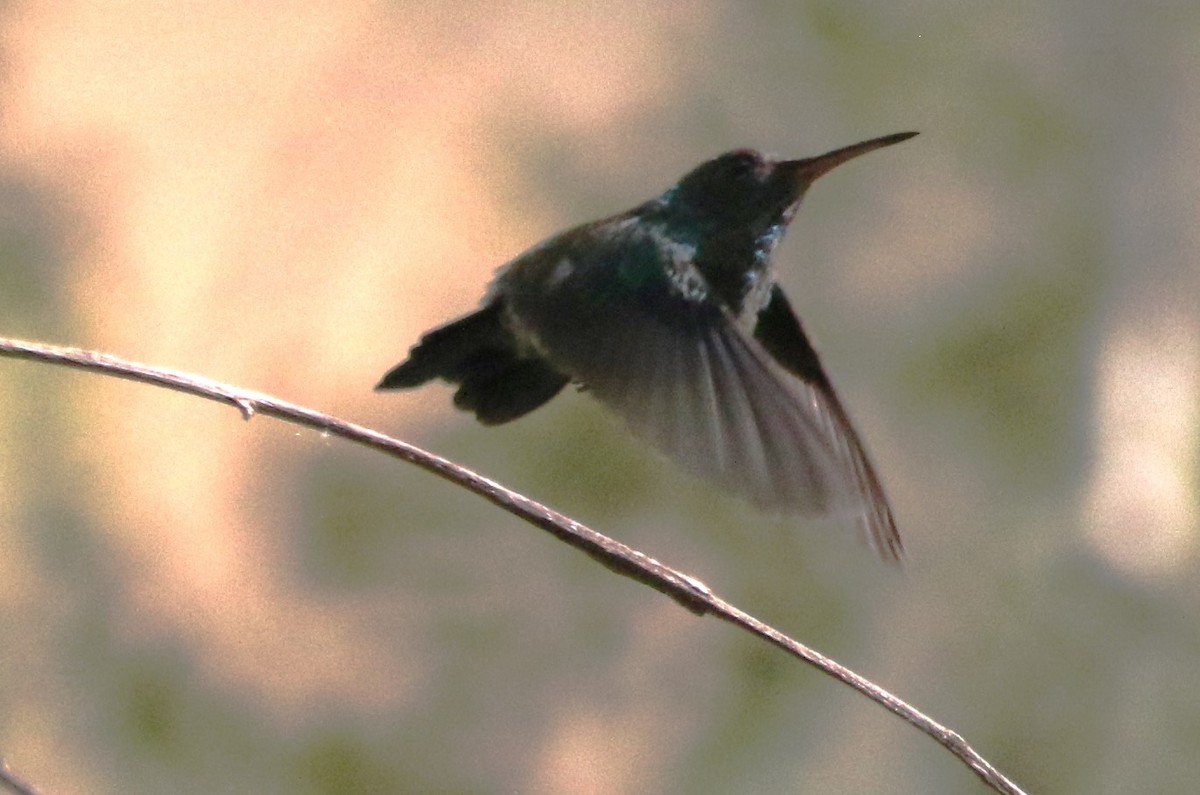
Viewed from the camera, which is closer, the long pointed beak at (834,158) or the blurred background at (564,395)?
the long pointed beak at (834,158)

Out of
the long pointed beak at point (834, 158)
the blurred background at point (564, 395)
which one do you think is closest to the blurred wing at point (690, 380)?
the long pointed beak at point (834, 158)

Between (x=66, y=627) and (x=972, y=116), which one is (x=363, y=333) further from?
(x=972, y=116)

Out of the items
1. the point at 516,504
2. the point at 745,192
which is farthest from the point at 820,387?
the point at 516,504

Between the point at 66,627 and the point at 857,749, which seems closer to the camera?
the point at 66,627

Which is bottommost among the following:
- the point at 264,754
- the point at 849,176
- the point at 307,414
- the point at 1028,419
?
the point at 264,754

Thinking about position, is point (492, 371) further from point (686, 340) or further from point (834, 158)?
point (834, 158)

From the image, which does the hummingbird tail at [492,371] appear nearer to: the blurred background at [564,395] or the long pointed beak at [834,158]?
the long pointed beak at [834,158]

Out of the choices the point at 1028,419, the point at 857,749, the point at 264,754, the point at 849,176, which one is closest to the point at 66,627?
the point at 264,754
